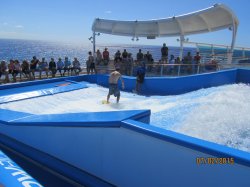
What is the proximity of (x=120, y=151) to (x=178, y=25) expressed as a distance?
1410 cm

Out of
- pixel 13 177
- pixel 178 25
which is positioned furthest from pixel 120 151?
pixel 178 25

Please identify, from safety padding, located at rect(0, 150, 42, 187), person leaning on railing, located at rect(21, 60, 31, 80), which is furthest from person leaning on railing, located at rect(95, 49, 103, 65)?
safety padding, located at rect(0, 150, 42, 187)

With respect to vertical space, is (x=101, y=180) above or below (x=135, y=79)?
below

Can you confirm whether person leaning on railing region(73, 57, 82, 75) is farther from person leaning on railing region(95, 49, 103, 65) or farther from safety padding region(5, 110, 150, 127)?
safety padding region(5, 110, 150, 127)

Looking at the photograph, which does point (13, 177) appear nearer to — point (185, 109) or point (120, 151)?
point (120, 151)

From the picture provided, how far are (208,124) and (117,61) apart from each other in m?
8.97

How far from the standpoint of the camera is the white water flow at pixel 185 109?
232 inches

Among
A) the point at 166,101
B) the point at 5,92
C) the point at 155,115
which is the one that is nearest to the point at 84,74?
the point at 5,92

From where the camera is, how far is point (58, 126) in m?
4.41

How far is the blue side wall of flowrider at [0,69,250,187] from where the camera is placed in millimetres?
2926

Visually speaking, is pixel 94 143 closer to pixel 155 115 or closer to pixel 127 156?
pixel 127 156

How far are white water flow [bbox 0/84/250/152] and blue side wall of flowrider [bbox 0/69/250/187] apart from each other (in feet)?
8.03

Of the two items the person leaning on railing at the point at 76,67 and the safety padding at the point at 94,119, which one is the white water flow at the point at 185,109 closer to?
the safety padding at the point at 94,119

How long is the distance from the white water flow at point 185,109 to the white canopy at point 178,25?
14.8 ft
